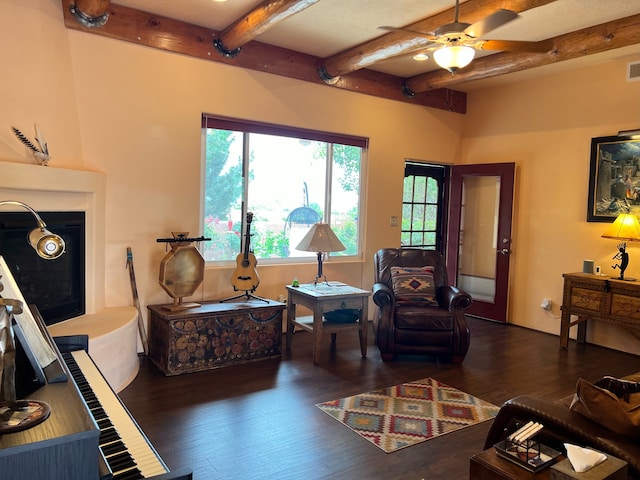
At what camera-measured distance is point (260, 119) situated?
14.7 ft

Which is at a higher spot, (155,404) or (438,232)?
(438,232)

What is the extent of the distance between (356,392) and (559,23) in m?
3.34

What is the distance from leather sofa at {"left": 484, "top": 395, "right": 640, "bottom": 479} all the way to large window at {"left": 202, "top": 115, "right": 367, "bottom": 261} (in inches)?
117

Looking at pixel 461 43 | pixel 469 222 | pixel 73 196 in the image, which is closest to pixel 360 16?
pixel 461 43

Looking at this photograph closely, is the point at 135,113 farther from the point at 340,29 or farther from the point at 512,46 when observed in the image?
the point at 512,46

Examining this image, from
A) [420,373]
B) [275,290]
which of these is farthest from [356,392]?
[275,290]

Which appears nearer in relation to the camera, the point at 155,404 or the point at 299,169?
the point at 155,404

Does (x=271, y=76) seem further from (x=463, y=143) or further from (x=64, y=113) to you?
(x=463, y=143)

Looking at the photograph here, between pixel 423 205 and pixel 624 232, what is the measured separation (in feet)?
7.77

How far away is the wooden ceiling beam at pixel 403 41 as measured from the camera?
3.20 metres

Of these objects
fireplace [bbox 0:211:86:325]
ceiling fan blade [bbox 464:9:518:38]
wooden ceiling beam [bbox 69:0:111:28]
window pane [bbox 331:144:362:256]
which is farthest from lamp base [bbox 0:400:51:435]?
window pane [bbox 331:144:362:256]

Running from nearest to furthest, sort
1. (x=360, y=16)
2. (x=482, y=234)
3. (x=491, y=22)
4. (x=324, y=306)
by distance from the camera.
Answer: (x=491, y=22)
(x=360, y=16)
(x=324, y=306)
(x=482, y=234)

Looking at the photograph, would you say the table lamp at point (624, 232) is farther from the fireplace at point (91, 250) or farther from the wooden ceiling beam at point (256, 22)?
the fireplace at point (91, 250)

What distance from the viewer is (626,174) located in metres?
4.55
